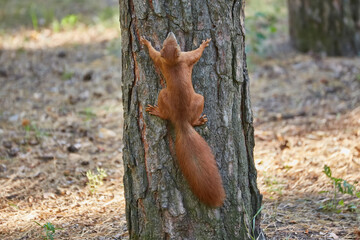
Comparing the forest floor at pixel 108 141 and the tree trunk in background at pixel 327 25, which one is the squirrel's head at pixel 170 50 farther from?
the tree trunk in background at pixel 327 25

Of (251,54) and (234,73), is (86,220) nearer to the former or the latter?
(234,73)

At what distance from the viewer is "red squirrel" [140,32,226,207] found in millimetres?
1916

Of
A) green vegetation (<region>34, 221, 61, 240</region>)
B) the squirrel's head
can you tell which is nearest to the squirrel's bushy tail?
the squirrel's head

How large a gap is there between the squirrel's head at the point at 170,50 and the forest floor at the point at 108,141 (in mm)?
1229

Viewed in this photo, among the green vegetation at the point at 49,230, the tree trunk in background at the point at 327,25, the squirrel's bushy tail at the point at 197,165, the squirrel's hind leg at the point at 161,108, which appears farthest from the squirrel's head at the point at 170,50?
the tree trunk in background at the point at 327,25

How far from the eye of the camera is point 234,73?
6.74ft

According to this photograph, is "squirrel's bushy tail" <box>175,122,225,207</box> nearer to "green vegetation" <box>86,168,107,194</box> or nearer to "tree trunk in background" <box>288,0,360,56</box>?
"green vegetation" <box>86,168,107,194</box>

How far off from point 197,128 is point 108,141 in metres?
2.15

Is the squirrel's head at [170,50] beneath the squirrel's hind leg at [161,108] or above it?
above

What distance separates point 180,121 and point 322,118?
2.68 meters

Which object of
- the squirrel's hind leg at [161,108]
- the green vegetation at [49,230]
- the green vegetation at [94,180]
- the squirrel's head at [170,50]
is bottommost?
the green vegetation at [49,230]

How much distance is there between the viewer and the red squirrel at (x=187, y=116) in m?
1.92

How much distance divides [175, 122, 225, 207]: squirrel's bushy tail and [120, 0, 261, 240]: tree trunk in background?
0.20 feet

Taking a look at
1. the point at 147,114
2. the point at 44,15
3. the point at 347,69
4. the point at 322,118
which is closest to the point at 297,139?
the point at 322,118
